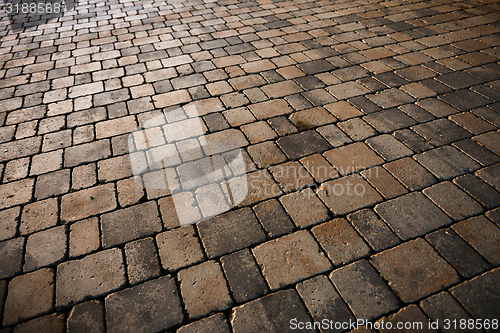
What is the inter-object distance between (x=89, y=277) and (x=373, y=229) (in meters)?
2.40

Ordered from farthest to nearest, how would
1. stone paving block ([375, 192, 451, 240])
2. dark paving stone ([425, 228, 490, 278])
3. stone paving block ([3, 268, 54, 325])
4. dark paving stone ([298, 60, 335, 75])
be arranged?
dark paving stone ([298, 60, 335, 75])
stone paving block ([375, 192, 451, 240])
dark paving stone ([425, 228, 490, 278])
stone paving block ([3, 268, 54, 325])

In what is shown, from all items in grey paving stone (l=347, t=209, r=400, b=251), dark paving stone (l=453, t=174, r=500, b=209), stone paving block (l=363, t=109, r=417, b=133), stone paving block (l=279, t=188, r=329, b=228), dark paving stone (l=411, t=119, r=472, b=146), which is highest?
stone paving block (l=363, t=109, r=417, b=133)

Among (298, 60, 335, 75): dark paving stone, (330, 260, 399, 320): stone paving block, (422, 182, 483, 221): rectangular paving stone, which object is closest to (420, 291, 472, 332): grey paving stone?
(330, 260, 399, 320): stone paving block

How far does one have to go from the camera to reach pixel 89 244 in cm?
257

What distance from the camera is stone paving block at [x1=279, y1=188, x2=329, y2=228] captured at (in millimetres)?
2691

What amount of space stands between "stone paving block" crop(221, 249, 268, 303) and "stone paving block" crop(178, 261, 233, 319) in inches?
2.5

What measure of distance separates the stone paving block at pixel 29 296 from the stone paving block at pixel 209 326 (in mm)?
1055

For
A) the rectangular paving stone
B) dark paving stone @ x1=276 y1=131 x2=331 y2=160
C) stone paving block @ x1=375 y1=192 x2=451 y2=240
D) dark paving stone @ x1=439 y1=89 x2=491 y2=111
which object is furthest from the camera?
dark paving stone @ x1=439 y1=89 x2=491 y2=111

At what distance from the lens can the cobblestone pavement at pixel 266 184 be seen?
2.18 meters

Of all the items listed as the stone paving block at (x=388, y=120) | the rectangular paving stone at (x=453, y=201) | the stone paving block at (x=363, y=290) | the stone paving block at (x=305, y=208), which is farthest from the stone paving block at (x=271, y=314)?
the stone paving block at (x=388, y=120)

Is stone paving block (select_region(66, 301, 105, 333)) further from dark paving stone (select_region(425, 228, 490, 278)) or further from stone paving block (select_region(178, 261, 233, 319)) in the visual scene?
dark paving stone (select_region(425, 228, 490, 278))

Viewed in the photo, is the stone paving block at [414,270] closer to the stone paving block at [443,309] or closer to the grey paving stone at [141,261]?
the stone paving block at [443,309]

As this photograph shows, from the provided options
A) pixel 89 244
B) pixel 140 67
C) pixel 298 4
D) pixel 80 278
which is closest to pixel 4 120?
pixel 140 67

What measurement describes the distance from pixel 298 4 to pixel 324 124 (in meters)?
4.94
